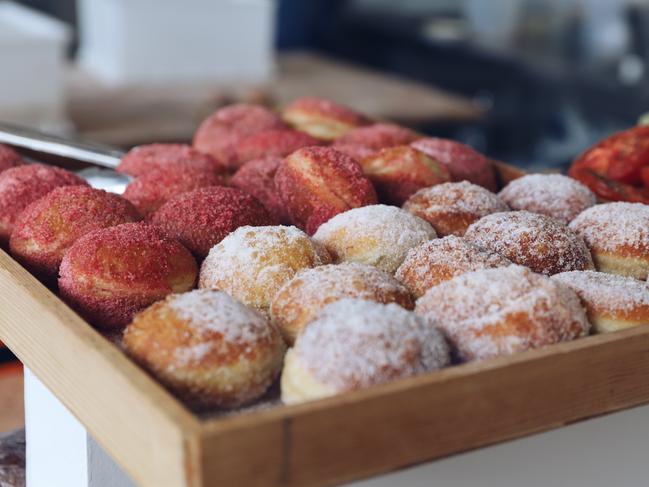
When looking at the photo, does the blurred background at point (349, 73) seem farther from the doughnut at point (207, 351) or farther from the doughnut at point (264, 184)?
the doughnut at point (207, 351)

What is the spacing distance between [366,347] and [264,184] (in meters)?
0.47

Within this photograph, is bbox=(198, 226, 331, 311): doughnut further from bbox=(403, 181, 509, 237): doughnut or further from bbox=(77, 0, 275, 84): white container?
bbox=(77, 0, 275, 84): white container

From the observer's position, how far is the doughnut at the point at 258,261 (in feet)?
2.77

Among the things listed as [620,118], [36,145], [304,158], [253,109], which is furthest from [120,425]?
[620,118]

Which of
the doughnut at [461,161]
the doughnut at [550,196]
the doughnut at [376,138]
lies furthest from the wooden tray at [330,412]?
the doughnut at [376,138]

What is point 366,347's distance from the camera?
68cm

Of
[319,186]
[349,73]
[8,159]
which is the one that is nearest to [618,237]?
[319,186]

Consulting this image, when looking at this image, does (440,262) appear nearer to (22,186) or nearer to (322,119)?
(22,186)

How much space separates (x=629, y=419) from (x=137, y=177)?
66 centimetres

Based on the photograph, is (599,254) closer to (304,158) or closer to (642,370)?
(642,370)

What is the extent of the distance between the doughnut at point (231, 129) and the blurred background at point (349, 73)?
1.26m

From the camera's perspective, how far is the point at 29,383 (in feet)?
3.22

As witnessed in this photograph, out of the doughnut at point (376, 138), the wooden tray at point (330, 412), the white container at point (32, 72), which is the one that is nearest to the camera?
the wooden tray at point (330, 412)

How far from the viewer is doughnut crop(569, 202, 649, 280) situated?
95cm
